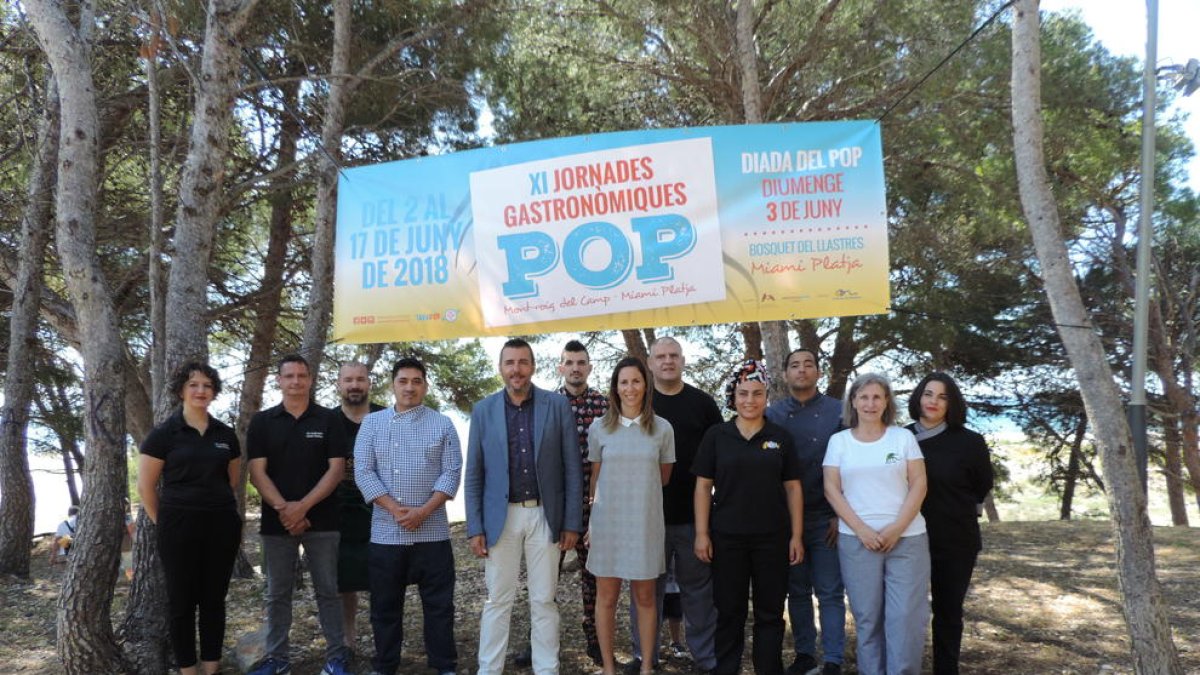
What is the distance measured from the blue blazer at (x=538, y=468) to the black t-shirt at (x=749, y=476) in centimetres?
59

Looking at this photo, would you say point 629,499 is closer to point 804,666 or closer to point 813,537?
point 813,537

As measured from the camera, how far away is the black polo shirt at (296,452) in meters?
3.93

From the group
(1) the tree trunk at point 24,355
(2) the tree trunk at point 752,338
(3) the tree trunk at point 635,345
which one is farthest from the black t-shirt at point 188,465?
(2) the tree trunk at point 752,338

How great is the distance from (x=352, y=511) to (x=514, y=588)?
1120 millimetres

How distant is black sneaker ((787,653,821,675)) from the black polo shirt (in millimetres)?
2343

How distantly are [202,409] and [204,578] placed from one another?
76 centimetres

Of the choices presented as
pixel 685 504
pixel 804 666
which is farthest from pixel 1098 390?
pixel 685 504

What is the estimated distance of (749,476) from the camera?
140 inches

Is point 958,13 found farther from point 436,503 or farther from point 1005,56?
point 436,503

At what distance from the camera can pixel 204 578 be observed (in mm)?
3664

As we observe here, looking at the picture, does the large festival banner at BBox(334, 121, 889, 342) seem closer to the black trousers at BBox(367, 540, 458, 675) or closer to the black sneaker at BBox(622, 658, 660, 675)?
the black trousers at BBox(367, 540, 458, 675)

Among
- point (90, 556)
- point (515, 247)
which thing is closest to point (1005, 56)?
point (515, 247)

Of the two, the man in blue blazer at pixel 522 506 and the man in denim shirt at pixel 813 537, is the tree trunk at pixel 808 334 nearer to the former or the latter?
the man in denim shirt at pixel 813 537

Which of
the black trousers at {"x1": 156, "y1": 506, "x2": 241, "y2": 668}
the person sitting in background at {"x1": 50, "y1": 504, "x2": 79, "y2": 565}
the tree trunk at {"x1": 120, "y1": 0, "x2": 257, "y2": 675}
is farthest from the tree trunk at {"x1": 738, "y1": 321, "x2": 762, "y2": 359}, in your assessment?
the person sitting in background at {"x1": 50, "y1": 504, "x2": 79, "y2": 565}
